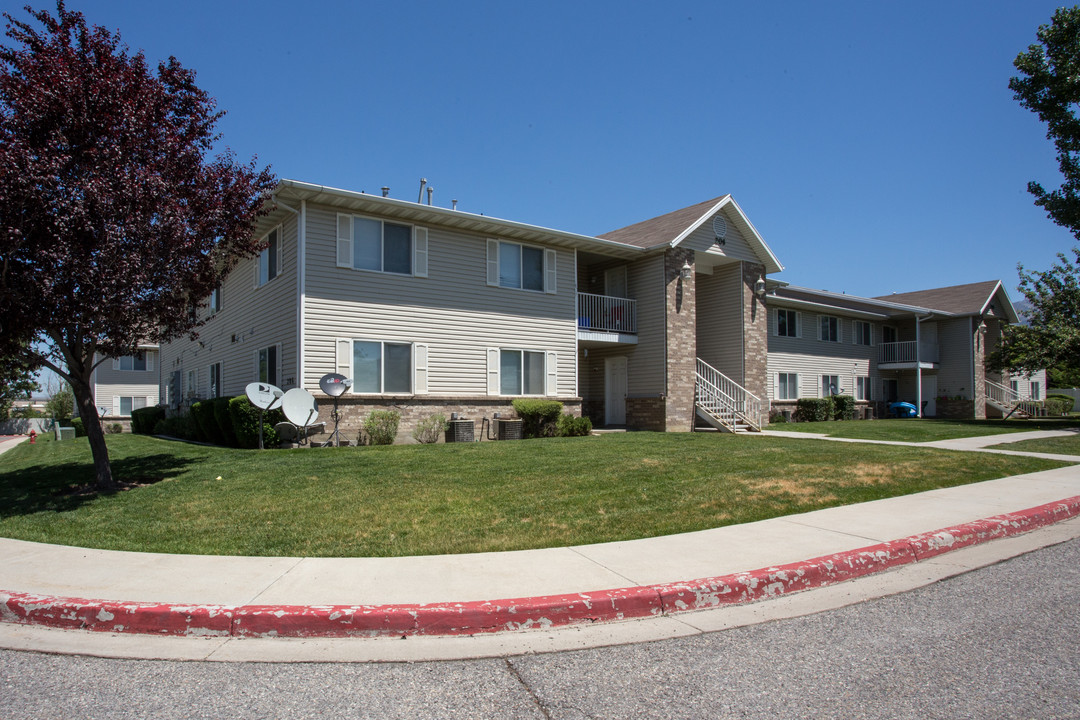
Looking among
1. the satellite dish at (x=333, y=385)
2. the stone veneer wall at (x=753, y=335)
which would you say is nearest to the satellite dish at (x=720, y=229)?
the stone veneer wall at (x=753, y=335)

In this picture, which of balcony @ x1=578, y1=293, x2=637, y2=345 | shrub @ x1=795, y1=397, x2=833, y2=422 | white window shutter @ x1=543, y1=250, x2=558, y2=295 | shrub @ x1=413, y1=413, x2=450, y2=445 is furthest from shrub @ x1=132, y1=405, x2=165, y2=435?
shrub @ x1=795, y1=397, x2=833, y2=422

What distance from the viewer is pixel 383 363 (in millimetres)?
16234

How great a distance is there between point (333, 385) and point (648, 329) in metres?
10.3

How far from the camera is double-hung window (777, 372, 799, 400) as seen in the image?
28.8 m

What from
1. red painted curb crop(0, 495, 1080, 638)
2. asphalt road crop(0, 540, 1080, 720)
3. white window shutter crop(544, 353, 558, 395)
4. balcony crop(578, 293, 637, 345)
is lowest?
asphalt road crop(0, 540, 1080, 720)

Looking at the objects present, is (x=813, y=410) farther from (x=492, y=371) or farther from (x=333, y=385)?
(x=333, y=385)

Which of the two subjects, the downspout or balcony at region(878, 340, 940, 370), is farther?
balcony at region(878, 340, 940, 370)

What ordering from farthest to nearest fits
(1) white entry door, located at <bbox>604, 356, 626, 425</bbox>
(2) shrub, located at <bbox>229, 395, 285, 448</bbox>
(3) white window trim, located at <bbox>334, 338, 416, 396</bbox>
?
(1) white entry door, located at <bbox>604, 356, 626, 425</bbox> → (3) white window trim, located at <bbox>334, 338, 416, 396</bbox> → (2) shrub, located at <bbox>229, 395, 285, 448</bbox>

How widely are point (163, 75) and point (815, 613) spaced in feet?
34.1

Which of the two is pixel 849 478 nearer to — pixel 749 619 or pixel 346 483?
pixel 749 619

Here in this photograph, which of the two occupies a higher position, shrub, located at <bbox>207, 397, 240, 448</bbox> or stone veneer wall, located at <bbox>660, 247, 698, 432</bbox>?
stone veneer wall, located at <bbox>660, 247, 698, 432</bbox>

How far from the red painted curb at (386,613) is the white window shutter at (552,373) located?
1396 centimetres

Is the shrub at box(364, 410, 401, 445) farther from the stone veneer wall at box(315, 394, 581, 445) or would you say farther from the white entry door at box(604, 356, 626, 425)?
the white entry door at box(604, 356, 626, 425)

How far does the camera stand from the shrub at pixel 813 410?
27938 mm
